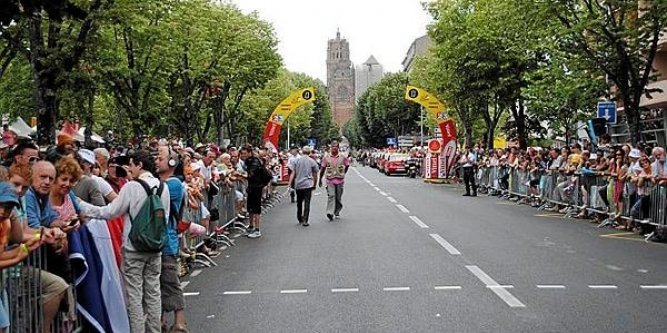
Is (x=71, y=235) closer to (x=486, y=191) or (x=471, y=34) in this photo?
(x=486, y=191)

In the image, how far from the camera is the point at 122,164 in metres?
8.43

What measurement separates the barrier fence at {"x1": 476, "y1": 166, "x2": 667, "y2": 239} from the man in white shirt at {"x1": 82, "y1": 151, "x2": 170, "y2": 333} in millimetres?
10947

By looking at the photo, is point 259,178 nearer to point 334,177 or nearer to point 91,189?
point 334,177

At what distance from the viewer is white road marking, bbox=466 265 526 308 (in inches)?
341

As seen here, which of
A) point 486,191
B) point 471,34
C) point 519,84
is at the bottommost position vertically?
point 486,191

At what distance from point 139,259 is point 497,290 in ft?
14.2

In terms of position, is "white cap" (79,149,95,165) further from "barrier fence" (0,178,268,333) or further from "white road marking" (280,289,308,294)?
"white road marking" (280,289,308,294)

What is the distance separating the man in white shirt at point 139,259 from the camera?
6.80 meters

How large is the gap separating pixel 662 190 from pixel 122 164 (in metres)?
10.8

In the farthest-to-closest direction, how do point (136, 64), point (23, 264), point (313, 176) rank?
1. point (136, 64)
2. point (313, 176)
3. point (23, 264)

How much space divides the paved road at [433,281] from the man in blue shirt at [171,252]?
0.35m

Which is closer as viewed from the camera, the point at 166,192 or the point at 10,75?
the point at 166,192

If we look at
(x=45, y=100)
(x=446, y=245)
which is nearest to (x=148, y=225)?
(x=446, y=245)

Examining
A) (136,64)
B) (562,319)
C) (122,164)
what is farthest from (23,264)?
(136,64)
